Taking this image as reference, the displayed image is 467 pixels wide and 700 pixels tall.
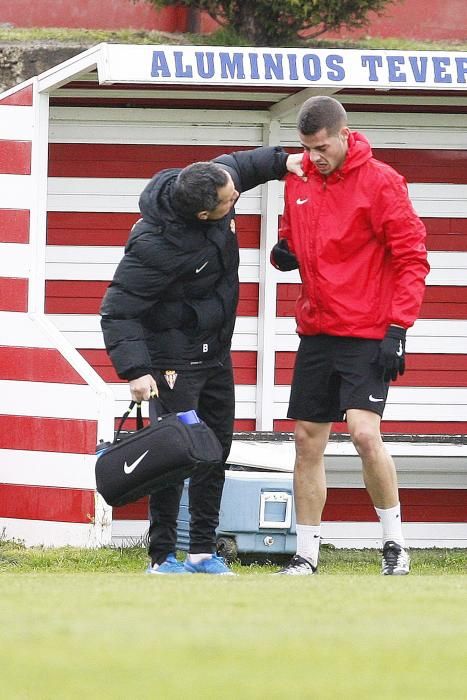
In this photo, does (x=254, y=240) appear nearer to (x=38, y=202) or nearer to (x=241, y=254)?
(x=241, y=254)

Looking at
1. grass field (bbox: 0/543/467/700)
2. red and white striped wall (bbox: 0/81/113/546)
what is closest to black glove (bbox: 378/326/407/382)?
grass field (bbox: 0/543/467/700)

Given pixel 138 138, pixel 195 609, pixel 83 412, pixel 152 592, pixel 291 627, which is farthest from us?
pixel 138 138

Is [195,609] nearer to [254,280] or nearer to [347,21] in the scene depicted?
[254,280]

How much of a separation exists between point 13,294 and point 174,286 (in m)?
1.94

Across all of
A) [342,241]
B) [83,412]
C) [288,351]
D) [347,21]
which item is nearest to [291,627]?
[342,241]

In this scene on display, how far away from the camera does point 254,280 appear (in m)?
9.23

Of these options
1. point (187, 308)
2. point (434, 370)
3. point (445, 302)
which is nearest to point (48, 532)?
point (187, 308)

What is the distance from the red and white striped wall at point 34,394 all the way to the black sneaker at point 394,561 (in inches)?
72.0

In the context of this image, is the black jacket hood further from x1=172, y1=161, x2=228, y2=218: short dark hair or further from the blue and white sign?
the blue and white sign

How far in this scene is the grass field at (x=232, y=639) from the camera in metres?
3.42

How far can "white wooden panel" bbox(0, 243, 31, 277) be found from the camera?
7.96 m

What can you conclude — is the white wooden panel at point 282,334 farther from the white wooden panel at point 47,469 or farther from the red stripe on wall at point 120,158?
the white wooden panel at point 47,469

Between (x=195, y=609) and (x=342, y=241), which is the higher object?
(x=342, y=241)

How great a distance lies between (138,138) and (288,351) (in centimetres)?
151
